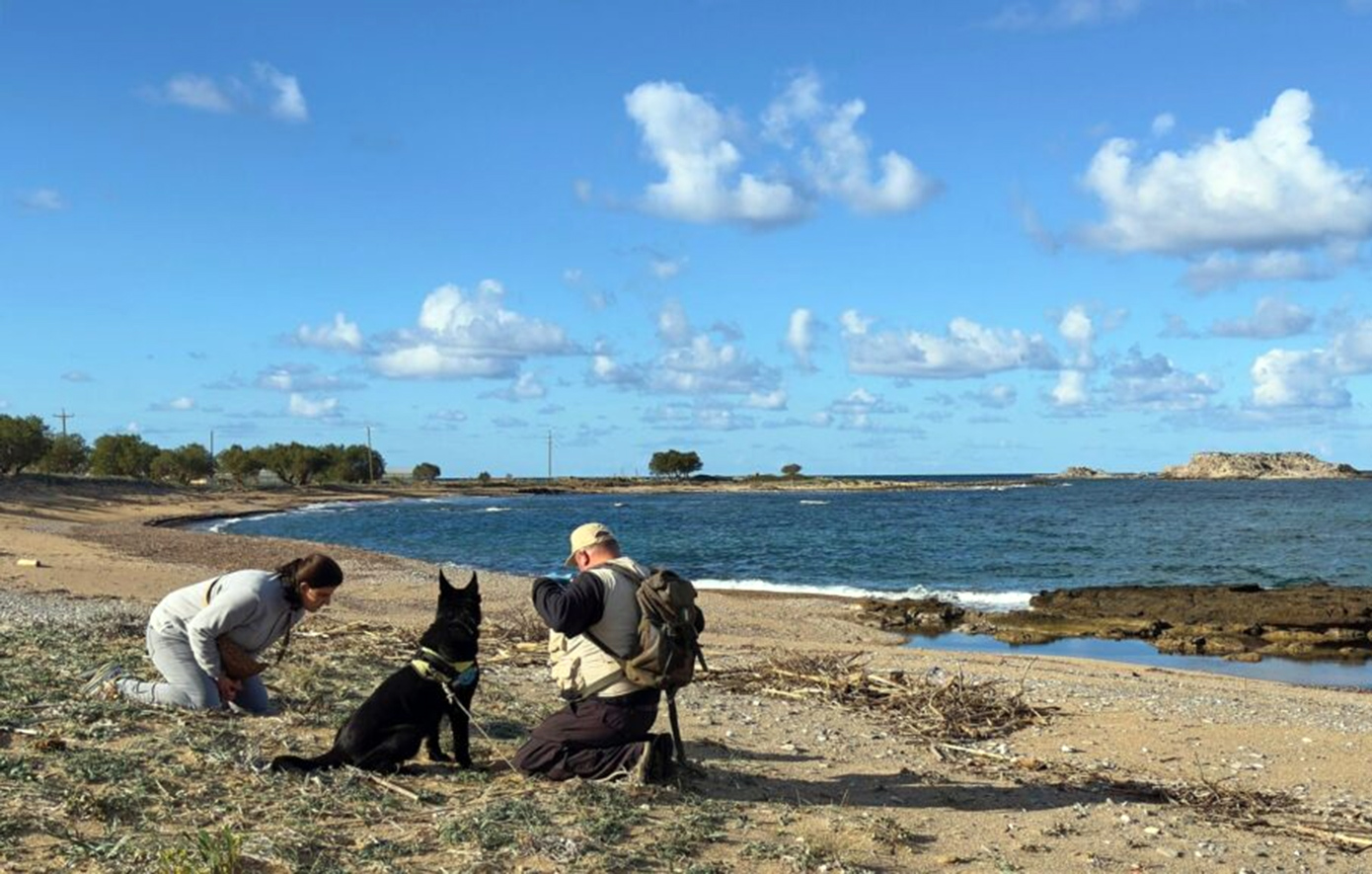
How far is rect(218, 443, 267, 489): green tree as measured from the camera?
95.5 m

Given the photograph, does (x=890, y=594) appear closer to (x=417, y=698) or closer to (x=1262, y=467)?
(x=417, y=698)

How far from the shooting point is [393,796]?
5770mm

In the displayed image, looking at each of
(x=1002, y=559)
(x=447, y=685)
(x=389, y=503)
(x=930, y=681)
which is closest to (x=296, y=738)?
(x=447, y=685)

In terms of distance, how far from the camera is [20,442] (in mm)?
61000

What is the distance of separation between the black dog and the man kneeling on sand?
20.1 inches

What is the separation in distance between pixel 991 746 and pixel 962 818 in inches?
90.2

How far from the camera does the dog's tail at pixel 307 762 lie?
6023mm

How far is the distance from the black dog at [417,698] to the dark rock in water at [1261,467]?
176m

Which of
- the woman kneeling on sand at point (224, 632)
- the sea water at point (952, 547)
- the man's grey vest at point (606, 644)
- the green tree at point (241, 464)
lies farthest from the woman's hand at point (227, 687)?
the green tree at point (241, 464)

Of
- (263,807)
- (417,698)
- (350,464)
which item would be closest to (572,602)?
(417,698)

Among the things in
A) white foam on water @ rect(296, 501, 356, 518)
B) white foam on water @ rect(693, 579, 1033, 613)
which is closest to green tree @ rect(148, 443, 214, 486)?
white foam on water @ rect(296, 501, 356, 518)

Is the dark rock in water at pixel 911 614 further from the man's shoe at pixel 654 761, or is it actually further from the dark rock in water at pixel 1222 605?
the man's shoe at pixel 654 761

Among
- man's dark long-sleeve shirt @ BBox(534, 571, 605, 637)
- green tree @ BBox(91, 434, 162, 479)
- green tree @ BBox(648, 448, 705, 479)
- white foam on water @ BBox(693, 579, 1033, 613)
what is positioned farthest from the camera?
green tree @ BBox(648, 448, 705, 479)

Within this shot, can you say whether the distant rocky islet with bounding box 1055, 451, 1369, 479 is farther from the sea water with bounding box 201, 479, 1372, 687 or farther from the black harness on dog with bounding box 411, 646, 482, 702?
the black harness on dog with bounding box 411, 646, 482, 702
